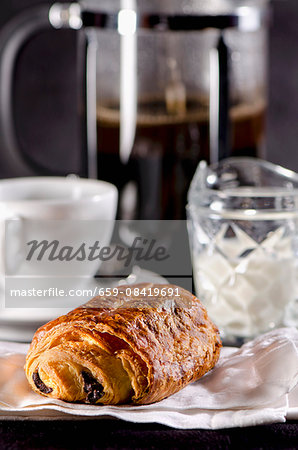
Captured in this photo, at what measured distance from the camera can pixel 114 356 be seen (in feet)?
1.64

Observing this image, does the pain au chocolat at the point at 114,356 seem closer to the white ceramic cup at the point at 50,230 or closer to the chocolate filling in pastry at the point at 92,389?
the chocolate filling in pastry at the point at 92,389

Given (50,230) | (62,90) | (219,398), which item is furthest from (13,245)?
(62,90)

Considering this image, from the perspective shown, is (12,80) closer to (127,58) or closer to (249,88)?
(127,58)

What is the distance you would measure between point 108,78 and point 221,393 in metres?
0.52

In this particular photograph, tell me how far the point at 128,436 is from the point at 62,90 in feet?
3.13

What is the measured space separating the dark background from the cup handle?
22.4 inches

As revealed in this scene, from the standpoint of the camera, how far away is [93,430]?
48cm

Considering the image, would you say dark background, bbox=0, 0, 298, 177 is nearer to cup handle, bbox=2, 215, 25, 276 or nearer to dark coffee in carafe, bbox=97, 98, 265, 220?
dark coffee in carafe, bbox=97, 98, 265, 220

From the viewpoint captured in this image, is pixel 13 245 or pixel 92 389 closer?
pixel 92 389

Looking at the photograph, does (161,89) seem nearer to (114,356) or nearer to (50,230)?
(50,230)

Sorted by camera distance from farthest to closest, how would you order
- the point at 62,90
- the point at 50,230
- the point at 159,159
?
1. the point at 62,90
2. the point at 159,159
3. the point at 50,230

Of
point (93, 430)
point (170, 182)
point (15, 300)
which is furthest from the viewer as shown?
point (170, 182)

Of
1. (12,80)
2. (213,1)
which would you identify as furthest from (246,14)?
(12,80)

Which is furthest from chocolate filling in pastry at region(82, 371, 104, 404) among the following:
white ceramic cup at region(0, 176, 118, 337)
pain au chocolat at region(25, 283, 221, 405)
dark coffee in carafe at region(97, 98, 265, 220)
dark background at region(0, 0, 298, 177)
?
dark background at region(0, 0, 298, 177)
